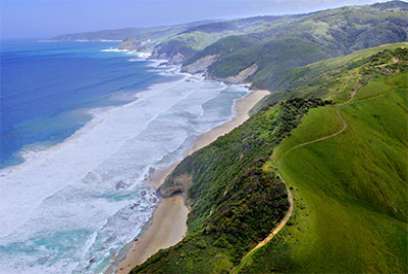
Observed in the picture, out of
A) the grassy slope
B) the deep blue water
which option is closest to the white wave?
the deep blue water

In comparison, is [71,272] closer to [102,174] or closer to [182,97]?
[102,174]

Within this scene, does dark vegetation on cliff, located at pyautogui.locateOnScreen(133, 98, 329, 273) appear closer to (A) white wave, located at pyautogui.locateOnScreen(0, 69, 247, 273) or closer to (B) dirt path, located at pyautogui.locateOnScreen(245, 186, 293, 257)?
(B) dirt path, located at pyautogui.locateOnScreen(245, 186, 293, 257)

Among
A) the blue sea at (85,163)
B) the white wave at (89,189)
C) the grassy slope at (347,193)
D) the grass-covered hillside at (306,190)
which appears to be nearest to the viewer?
the grassy slope at (347,193)

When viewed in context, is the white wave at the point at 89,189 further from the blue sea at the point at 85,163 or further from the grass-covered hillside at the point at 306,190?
the grass-covered hillside at the point at 306,190

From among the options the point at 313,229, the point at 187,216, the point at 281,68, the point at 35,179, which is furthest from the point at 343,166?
the point at 281,68

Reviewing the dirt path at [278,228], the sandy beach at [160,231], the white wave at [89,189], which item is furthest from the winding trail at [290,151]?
the white wave at [89,189]

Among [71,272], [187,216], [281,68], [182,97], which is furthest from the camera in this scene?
[281,68]
